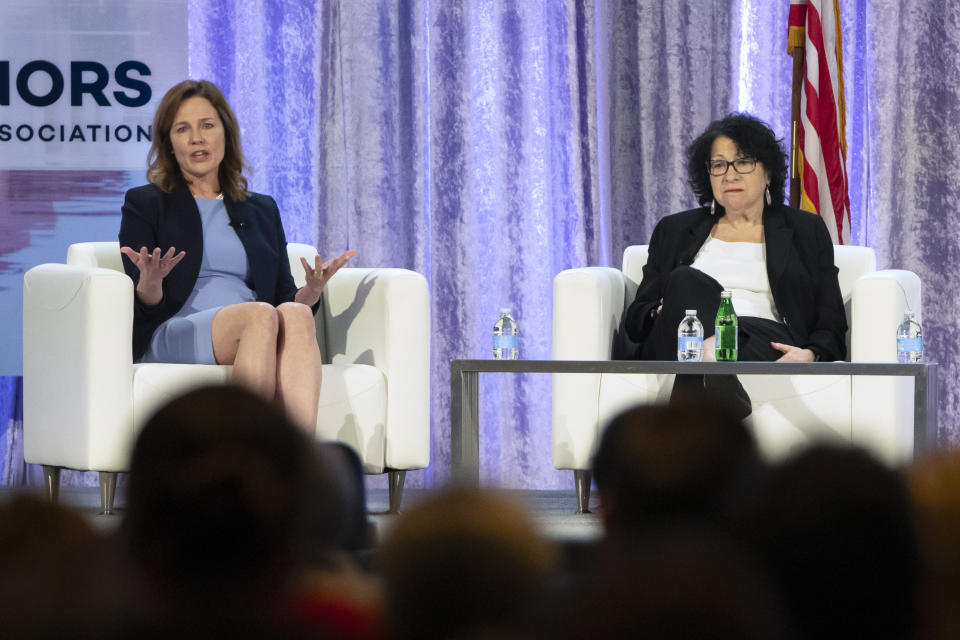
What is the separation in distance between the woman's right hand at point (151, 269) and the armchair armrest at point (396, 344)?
503 millimetres

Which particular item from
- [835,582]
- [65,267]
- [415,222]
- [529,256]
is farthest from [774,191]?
[835,582]

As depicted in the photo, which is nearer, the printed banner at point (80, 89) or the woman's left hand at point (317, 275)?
the woman's left hand at point (317, 275)

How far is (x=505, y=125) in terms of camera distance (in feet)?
14.1

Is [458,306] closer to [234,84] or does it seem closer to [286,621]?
[234,84]

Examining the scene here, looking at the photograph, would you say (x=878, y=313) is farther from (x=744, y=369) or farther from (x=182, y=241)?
(x=182, y=241)

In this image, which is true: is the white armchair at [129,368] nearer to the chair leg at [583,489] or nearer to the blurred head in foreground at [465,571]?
the chair leg at [583,489]

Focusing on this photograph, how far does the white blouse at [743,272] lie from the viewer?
3188 millimetres

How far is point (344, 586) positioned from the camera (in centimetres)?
47

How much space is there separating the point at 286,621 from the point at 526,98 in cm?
398

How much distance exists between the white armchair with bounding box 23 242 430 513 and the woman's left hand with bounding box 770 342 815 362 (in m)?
0.91

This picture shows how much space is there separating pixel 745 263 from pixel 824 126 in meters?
0.87

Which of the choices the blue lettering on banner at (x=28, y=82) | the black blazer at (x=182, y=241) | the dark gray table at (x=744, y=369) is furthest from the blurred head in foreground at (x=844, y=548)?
the blue lettering on banner at (x=28, y=82)

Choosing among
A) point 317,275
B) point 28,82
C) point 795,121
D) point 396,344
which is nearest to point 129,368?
point 317,275

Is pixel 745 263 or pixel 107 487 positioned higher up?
pixel 745 263
